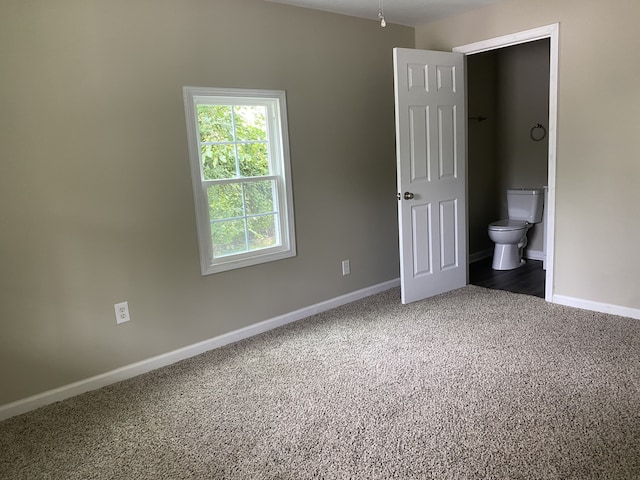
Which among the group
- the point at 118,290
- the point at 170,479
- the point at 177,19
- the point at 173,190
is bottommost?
the point at 170,479

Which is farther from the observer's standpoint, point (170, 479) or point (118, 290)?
point (118, 290)

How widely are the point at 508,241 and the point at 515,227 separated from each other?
158mm

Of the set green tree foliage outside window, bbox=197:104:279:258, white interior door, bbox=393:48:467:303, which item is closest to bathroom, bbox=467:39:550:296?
white interior door, bbox=393:48:467:303

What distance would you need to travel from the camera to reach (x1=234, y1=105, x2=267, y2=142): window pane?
3.32 metres

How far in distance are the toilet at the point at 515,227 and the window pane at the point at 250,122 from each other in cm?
264

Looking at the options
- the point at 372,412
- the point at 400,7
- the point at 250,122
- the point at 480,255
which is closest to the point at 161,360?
the point at 372,412

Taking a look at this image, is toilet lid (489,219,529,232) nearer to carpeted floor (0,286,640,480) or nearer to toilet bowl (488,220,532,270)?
toilet bowl (488,220,532,270)

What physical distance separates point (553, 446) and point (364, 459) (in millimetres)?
791

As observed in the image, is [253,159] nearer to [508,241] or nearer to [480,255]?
[508,241]

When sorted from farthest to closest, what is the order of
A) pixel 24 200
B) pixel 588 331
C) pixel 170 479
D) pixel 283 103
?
1. pixel 283 103
2. pixel 588 331
3. pixel 24 200
4. pixel 170 479

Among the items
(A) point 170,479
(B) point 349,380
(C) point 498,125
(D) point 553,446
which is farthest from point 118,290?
(C) point 498,125

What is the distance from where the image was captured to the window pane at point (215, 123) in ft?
10.4

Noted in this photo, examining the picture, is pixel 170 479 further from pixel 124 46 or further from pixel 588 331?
pixel 588 331

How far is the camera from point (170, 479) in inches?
77.6
